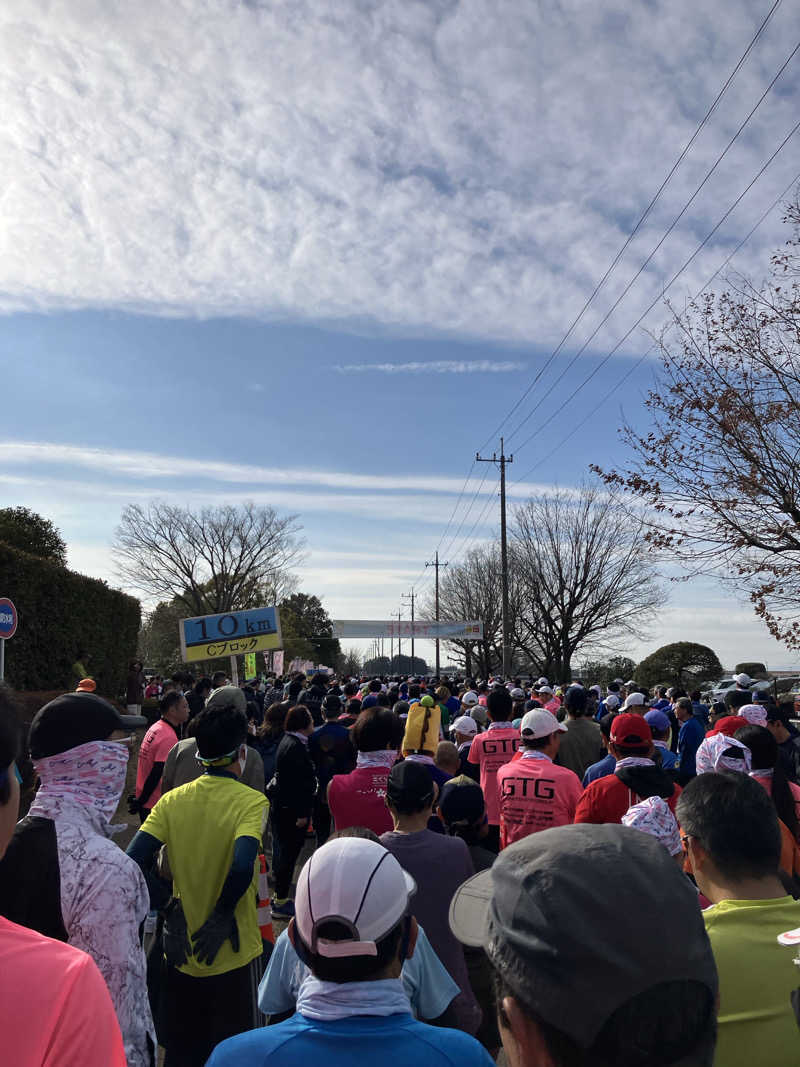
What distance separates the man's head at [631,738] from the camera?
14.4 ft

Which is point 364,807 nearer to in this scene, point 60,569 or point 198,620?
point 198,620

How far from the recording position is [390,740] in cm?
507

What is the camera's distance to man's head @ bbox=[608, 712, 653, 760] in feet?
14.4

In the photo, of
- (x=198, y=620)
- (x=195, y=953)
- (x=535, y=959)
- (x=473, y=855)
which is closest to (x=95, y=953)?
(x=195, y=953)

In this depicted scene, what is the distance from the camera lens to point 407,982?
254 centimetres

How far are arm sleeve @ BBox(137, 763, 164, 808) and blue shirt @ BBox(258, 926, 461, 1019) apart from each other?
4049 millimetres

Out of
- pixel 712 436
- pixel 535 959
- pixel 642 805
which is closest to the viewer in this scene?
pixel 535 959

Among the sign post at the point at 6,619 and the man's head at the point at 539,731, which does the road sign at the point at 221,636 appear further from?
the man's head at the point at 539,731

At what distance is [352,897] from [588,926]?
32.3 inches

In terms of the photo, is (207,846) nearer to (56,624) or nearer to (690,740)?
(690,740)

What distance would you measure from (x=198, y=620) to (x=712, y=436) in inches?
462

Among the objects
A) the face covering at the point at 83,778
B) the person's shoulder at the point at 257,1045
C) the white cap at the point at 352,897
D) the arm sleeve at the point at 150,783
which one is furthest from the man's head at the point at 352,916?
the arm sleeve at the point at 150,783

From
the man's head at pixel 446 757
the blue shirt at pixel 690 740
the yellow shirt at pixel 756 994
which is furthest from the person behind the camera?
the blue shirt at pixel 690 740

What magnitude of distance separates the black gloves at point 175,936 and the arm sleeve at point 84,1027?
7.20ft
